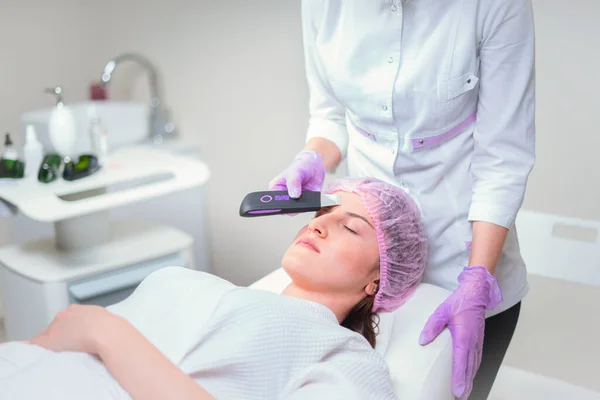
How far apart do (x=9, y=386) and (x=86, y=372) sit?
0.10m

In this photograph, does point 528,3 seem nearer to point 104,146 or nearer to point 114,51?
point 104,146

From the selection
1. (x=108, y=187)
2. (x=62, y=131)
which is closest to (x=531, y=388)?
(x=108, y=187)

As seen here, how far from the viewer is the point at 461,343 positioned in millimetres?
1162

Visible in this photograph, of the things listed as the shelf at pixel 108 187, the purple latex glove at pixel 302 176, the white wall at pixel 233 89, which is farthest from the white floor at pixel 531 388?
the shelf at pixel 108 187

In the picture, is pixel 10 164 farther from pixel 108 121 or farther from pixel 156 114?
pixel 156 114

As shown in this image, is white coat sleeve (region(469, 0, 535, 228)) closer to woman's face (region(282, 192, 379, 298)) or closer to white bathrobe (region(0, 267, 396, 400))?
woman's face (region(282, 192, 379, 298))

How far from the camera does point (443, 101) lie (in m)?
1.19

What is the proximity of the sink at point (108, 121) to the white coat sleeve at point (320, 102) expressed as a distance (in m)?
1.15

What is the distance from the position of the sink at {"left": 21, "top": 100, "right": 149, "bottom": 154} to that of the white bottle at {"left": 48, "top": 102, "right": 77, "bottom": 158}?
14cm

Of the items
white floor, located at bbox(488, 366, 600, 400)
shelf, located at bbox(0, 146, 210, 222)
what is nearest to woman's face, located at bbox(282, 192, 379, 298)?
white floor, located at bbox(488, 366, 600, 400)

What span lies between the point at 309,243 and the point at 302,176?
0.13 meters

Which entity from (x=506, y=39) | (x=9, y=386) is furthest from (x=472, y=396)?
(x=9, y=386)

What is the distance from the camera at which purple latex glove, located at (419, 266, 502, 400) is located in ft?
3.77

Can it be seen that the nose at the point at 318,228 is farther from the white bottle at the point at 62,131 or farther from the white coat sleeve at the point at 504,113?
the white bottle at the point at 62,131
